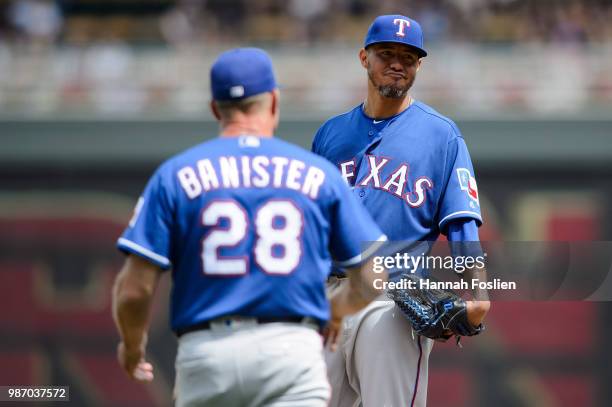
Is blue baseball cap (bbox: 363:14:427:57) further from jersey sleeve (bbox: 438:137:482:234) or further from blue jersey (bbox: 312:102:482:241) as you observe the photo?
jersey sleeve (bbox: 438:137:482:234)

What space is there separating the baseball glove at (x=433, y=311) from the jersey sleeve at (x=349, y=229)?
43.2 inches

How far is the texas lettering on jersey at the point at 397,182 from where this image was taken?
5.20 meters

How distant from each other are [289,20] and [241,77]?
8938 millimetres

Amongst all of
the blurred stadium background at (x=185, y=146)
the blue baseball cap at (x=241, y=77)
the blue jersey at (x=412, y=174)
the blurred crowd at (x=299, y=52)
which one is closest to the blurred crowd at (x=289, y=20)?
the blurred crowd at (x=299, y=52)

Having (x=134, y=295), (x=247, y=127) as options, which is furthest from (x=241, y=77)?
(x=134, y=295)

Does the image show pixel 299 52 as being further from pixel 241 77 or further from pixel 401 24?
pixel 241 77

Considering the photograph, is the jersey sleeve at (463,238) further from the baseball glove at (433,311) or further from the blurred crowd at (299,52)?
the blurred crowd at (299,52)

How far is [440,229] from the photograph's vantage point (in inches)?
206

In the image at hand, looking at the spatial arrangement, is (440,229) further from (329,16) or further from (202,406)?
(329,16)

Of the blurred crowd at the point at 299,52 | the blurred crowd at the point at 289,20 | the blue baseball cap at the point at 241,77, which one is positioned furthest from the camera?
the blurred crowd at the point at 289,20

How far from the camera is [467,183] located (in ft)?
17.1

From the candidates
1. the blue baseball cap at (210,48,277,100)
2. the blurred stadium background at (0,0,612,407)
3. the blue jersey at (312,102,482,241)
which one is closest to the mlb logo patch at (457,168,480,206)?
the blue jersey at (312,102,482,241)

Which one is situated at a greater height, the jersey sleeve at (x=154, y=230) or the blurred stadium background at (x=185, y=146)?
the jersey sleeve at (x=154, y=230)

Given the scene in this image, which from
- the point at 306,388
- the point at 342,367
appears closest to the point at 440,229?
the point at 342,367
